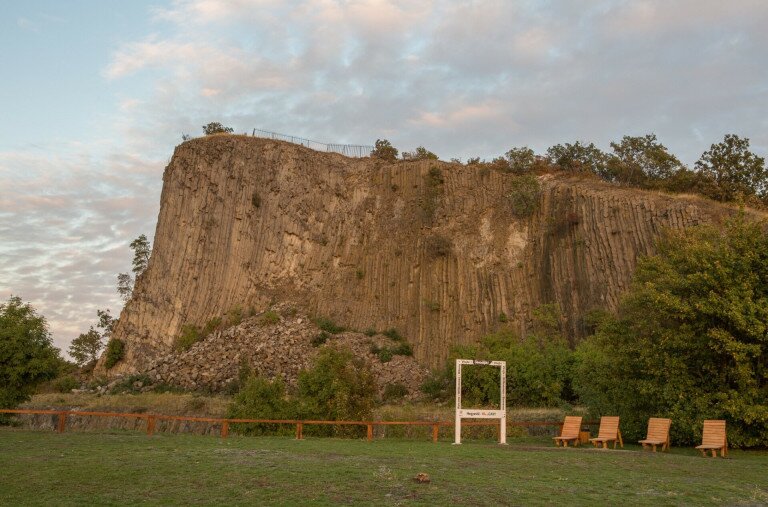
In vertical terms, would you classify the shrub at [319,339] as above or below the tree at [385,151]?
below

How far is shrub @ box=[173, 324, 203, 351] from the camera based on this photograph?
57.5 metres

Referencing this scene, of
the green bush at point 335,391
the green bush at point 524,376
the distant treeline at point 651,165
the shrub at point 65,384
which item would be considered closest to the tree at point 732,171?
Result: the distant treeline at point 651,165

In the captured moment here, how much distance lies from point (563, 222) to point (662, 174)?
10.4 meters

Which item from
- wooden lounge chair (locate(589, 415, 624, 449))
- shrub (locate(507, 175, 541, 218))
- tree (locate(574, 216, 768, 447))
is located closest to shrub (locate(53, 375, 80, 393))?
shrub (locate(507, 175, 541, 218))

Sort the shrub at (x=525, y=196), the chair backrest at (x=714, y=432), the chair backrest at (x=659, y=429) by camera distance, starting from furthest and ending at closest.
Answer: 1. the shrub at (x=525, y=196)
2. the chair backrest at (x=659, y=429)
3. the chair backrest at (x=714, y=432)

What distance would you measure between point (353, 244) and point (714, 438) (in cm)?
4453

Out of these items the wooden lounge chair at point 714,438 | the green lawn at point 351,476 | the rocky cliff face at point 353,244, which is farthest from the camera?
the rocky cliff face at point 353,244

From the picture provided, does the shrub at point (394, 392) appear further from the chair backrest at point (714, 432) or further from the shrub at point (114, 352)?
the chair backrest at point (714, 432)

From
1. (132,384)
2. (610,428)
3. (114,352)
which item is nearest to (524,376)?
(610,428)

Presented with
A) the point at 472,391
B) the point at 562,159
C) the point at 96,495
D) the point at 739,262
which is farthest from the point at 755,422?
the point at 562,159

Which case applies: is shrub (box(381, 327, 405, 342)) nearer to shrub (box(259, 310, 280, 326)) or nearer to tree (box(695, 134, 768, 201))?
shrub (box(259, 310, 280, 326))

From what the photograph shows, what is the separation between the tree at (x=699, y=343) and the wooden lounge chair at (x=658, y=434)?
1.25 metres

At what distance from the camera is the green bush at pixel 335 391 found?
2861 centimetres

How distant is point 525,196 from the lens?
5700cm
